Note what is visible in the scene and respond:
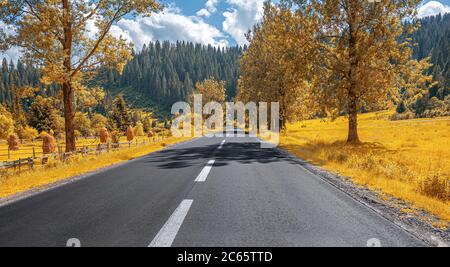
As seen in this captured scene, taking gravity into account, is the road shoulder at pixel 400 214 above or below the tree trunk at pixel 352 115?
below

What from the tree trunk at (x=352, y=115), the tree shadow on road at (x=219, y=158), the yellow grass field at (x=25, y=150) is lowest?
the yellow grass field at (x=25, y=150)

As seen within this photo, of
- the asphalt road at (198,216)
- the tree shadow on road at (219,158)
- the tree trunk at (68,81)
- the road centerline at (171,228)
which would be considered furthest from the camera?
the tree trunk at (68,81)

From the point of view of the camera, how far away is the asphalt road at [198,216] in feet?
13.0

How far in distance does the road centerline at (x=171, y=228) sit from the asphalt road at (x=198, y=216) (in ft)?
0.04

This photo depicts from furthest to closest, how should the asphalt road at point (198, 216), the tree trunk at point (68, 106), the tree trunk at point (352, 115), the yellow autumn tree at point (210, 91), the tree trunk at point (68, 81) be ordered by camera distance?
the yellow autumn tree at point (210, 91), the tree trunk at point (352, 115), the tree trunk at point (68, 106), the tree trunk at point (68, 81), the asphalt road at point (198, 216)

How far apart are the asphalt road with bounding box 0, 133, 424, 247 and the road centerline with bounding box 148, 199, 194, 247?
0.01 metres

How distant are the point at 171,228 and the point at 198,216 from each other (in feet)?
2.27

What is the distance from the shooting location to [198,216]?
4957 millimetres


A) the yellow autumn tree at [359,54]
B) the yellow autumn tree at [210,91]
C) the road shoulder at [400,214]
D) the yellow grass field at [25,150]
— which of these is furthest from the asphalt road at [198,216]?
the yellow autumn tree at [210,91]

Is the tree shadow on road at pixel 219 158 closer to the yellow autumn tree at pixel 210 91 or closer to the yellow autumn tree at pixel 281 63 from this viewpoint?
the yellow autumn tree at pixel 281 63

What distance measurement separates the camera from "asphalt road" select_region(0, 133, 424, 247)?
3971 mm

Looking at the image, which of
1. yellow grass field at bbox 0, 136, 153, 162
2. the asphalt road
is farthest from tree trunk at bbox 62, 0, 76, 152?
yellow grass field at bbox 0, 136, 153, 162
